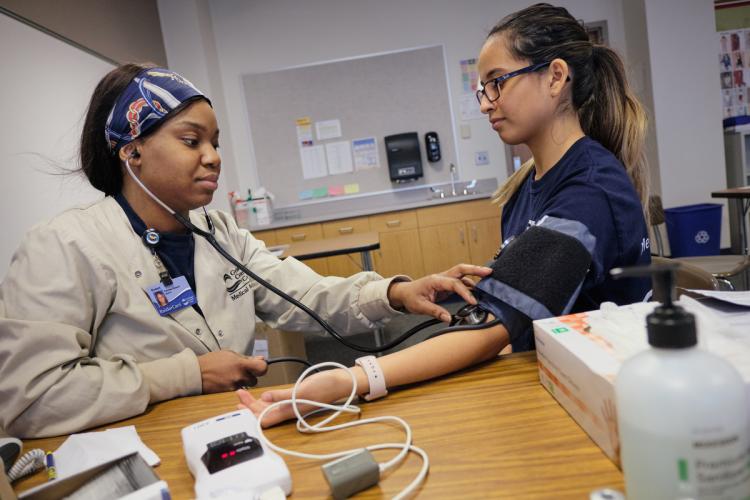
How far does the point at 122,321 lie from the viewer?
103cm

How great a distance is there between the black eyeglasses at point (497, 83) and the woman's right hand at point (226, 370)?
76cm

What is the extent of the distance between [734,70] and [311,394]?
555 cm

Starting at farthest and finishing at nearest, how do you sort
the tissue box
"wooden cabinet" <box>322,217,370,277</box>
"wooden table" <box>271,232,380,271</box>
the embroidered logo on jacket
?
1. "wooden cabinet" <box>322,217,370,277</box>
2. "wooden table" <box>271,232,380,271</box>
3. the embroidered logo on jacket
4. the tissue box

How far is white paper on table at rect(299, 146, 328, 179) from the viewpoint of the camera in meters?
4.92

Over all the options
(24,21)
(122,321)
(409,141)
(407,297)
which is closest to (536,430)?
(407,297)

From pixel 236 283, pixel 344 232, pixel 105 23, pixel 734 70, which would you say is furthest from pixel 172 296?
pixel 734 70

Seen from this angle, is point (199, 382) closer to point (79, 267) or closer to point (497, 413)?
point (79, 267)

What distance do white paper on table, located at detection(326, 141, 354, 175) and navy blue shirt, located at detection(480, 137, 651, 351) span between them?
399cm

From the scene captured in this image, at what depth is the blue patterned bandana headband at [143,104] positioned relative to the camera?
3.60 ft

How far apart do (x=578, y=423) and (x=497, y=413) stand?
0.33 feet

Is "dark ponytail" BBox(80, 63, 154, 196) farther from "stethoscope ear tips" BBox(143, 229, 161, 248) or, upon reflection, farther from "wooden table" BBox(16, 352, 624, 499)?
"wooden table" BBox(16, 352, 624, 499)

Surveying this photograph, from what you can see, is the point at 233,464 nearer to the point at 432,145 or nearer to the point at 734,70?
the point at 432,145

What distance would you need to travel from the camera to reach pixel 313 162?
4941mm

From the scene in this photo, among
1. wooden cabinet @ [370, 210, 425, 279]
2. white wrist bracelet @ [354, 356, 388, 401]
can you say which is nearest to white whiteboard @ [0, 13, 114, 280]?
white wrist bracelet @ [354, 356, 388, 401]
